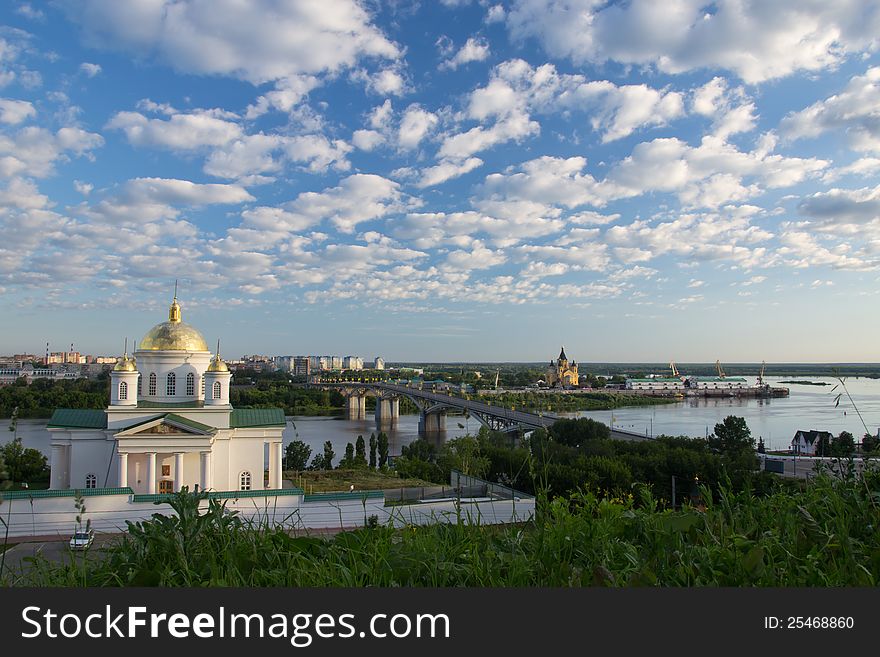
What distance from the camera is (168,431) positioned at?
1361 cm

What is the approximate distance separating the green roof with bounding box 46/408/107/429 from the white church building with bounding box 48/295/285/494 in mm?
24

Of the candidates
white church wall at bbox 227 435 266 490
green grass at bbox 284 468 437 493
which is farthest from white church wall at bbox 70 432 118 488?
green grass at bbox 284 468 437 493

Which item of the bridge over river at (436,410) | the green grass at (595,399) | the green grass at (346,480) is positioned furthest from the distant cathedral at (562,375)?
the green grass at (346,480)

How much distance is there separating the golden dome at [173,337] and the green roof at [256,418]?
2.02 meters

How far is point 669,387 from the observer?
81188 mm

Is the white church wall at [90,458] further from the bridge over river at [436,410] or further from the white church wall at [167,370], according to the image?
the bridge over river at [436,410]

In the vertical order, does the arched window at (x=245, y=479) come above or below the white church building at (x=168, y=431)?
below

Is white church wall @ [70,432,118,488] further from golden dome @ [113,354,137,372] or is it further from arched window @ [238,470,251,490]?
arched window @ [238,470,251,490]

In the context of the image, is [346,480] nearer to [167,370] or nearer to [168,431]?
[168,431]

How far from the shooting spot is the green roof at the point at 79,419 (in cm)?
1422

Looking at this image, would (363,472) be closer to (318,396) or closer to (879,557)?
(879,557)

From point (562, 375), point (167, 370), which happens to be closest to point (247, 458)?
point (167, 370)

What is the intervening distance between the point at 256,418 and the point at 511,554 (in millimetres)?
14699

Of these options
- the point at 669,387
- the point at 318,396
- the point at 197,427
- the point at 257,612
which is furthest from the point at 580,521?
the point at 669,387
